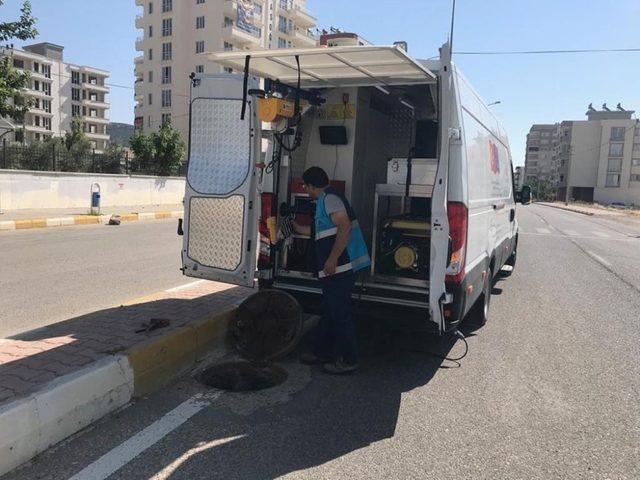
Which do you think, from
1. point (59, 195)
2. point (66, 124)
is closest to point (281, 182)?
point (59, 195)

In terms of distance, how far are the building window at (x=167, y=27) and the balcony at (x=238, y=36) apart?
906 centimetres

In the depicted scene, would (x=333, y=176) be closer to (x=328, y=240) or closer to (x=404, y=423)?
(x=328, y=240)

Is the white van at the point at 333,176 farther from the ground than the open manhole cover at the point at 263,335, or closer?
farther from the ground

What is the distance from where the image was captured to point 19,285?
7.55m

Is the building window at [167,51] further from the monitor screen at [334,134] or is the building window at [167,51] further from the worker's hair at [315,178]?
the worker's hair at [315,178]

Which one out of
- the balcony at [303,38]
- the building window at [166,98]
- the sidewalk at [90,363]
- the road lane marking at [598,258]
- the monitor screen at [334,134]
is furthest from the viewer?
the balcony at [303,38]

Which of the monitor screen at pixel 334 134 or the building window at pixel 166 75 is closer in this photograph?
the monitor screen at pixel 334 134

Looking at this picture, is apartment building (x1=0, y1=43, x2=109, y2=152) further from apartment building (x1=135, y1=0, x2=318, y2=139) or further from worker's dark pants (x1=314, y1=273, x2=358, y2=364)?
worker's dark pants (x1=314, y1=273, x2=358, y2=364)

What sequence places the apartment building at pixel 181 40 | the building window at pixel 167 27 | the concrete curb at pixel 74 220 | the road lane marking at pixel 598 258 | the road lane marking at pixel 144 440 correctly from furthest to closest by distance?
the building window at pixel 167 27, the apartment building at pixel 181 40, the concrete curb at pixel 74 220, the road lane marking at pixel 598 258, the road lane marking at pixel 144 440

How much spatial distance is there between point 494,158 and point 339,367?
11.0ft

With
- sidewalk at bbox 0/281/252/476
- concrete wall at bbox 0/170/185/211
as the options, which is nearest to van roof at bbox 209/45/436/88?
sidewalk at bbox 0/281/252/476

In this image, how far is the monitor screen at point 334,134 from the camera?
5934 millimetres

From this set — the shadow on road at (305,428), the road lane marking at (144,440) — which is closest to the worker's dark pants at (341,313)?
the shadow on road at (305,428)

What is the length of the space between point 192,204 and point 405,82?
7.53 feet
